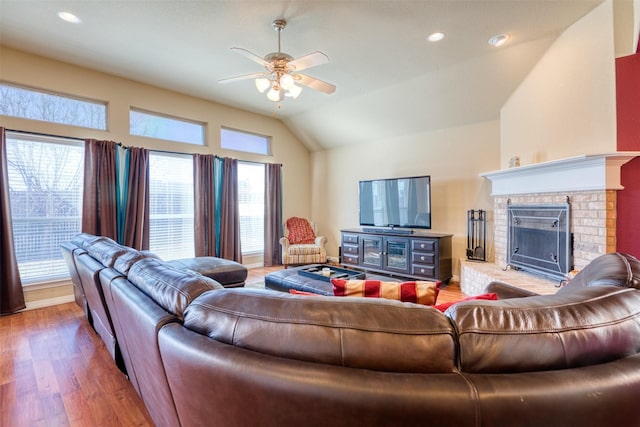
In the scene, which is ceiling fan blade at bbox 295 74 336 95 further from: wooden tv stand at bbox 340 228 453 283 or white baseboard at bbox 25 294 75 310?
white baseboard at bbox 25 294 75 310

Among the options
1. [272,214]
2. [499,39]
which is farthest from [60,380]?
[499,39]

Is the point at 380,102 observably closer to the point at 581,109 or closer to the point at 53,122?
the point at 581,109

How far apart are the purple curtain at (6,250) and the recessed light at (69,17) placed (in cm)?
146

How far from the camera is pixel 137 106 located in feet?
13.6

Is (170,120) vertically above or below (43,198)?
above

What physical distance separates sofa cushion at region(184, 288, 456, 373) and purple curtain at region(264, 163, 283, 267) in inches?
189

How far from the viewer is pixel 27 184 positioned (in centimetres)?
338

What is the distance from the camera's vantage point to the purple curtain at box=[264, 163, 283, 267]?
5652 mm

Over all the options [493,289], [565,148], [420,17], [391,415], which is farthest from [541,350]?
[565,148]

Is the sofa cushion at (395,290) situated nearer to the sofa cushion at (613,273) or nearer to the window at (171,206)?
the sofa cushion at (613,273)

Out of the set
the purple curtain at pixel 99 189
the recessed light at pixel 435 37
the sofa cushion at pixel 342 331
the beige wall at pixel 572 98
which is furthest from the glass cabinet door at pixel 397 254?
the purple curtain at pixel 99 189

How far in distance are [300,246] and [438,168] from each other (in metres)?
2.71

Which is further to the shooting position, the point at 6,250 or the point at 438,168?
the point at 438,168

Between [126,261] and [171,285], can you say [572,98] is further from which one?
[126,261]
